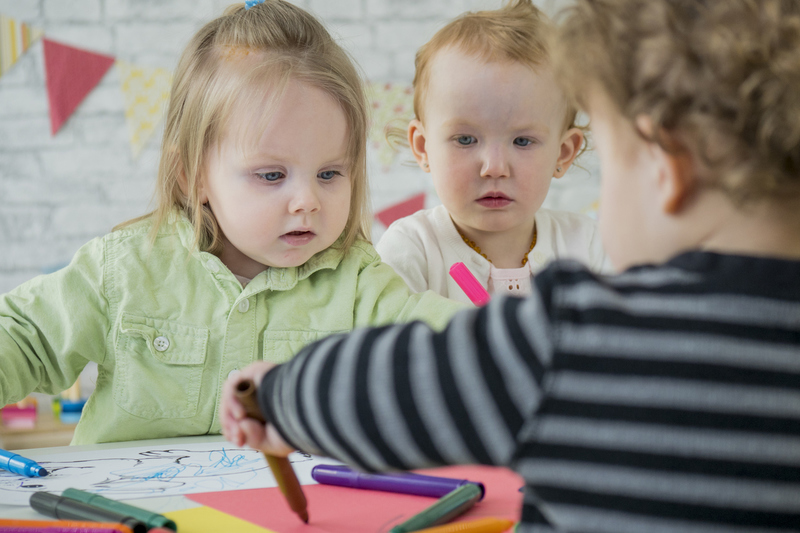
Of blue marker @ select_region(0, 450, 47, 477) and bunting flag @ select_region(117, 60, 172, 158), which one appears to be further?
bunting flag @ select_region(117, 60, 172, 158)

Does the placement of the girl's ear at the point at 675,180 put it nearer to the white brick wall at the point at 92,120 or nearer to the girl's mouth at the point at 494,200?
the girl's mouth at the point at 494,200

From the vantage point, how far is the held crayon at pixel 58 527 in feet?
1.39

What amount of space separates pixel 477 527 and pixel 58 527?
0.79 feet

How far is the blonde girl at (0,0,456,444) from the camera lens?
765 millimetres

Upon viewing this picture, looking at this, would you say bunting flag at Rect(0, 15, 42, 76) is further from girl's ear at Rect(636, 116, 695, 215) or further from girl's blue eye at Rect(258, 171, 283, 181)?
girl's ear at Rect(636, 116, 695, 215)

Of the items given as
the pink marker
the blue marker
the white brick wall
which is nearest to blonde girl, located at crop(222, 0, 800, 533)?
the blue marker

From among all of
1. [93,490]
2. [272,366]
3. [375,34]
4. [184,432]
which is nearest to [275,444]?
[272,366]

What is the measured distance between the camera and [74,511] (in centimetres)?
47

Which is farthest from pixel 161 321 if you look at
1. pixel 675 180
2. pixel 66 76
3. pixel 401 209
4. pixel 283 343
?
pixel 66 76

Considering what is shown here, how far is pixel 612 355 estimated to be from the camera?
31 cm

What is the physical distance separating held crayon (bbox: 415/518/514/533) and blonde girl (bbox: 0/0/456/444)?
35 centimetres

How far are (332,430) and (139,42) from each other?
2251 mm

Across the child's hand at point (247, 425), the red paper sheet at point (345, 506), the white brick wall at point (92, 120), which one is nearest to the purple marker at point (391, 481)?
the red paper sheet at point (345, 506)

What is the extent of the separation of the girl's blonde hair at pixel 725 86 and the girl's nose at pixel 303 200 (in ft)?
1.48
